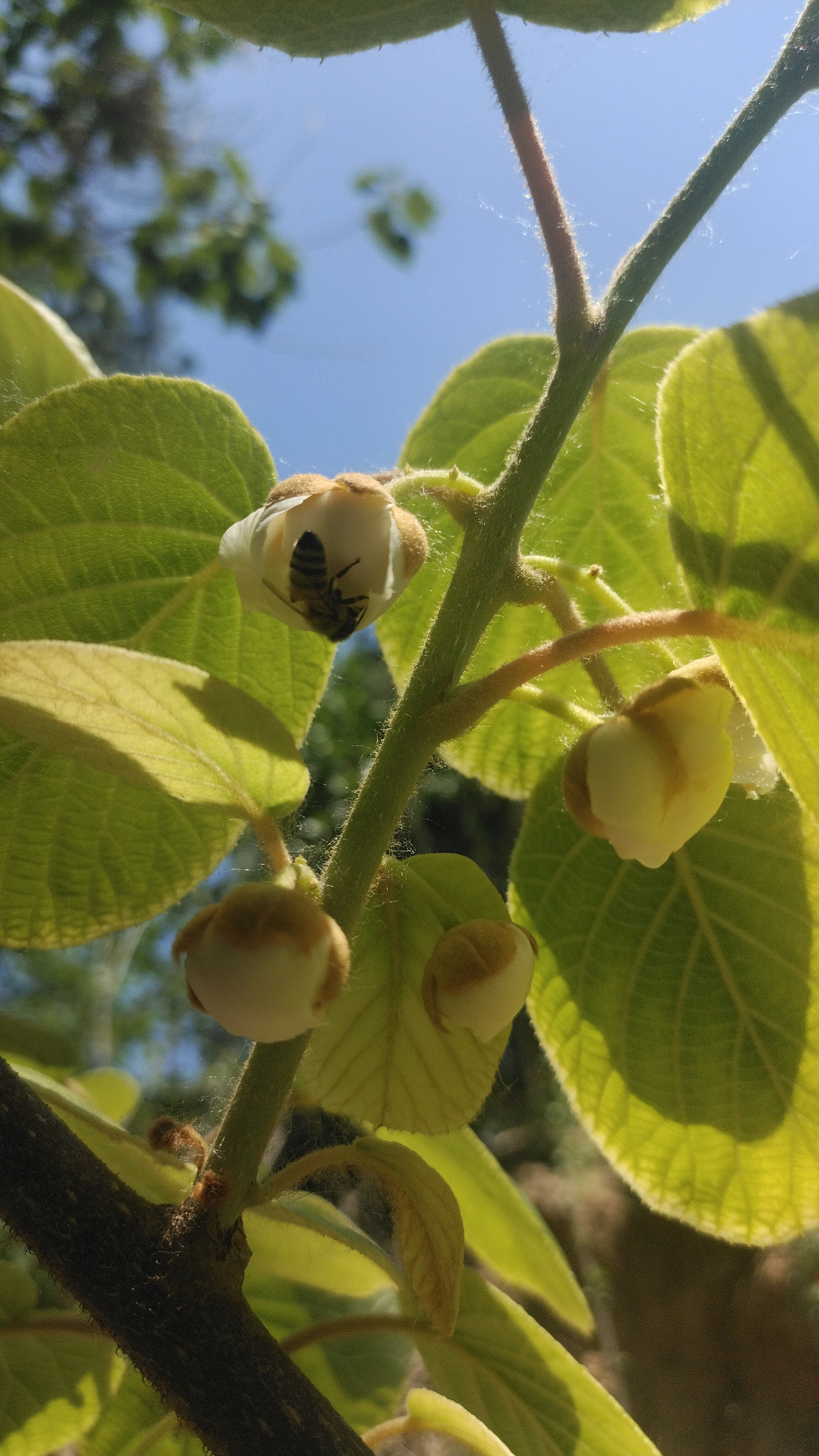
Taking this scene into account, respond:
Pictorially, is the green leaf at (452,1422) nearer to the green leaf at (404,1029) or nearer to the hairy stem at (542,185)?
the green leaf at (404,1029)

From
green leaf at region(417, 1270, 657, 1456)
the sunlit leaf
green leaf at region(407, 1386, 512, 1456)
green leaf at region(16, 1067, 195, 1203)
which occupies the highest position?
green leaf at region(16, 1067, 195, 1203)

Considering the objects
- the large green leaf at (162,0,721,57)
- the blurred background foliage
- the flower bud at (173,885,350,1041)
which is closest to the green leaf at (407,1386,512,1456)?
the flower bud at (173,885,350,1041)

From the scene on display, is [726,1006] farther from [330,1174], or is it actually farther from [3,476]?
[3,476]

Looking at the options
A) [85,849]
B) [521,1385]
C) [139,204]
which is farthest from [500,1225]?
[139,204]

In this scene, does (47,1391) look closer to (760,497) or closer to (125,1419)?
(125,1419)

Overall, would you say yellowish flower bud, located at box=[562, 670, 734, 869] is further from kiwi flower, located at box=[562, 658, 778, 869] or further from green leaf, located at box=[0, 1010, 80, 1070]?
green leaf, located at box=[0, 1010, 80, 1070]

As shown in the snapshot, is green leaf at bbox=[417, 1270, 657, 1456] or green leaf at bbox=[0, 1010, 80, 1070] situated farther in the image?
green leaf at bbox=[0, 1010, 80, 1070]

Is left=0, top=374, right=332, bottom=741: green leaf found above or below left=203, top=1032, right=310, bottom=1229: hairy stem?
above
